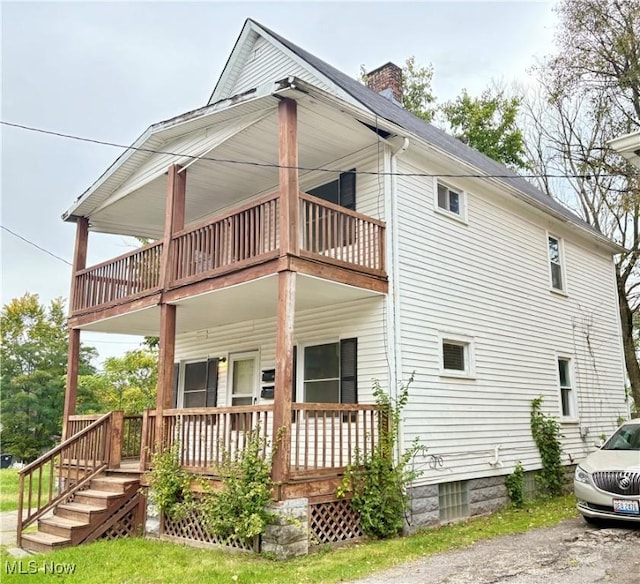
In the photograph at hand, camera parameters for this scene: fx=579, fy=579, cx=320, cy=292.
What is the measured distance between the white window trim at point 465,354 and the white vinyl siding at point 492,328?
0.26 feet

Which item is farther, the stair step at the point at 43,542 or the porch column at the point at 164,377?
the porch column at the point at 164,377

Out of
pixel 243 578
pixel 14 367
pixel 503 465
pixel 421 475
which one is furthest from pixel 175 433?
pixel 14 367

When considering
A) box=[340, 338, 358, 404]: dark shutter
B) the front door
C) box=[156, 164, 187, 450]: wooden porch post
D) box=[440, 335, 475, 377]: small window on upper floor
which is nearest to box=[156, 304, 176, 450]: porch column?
box=[156, 164, 187, 450]: wooden porch post

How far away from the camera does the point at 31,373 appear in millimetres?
28328

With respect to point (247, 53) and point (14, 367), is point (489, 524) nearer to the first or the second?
point (247, 53)

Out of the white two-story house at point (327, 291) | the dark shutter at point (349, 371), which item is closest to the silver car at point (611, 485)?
the white two-story house at point (327, 291)

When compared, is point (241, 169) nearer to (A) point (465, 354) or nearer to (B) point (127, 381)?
(A) point (465, 354)

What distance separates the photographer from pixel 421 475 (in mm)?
9258

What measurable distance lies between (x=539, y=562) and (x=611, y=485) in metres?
2.25

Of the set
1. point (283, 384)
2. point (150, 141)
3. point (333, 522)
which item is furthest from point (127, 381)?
point (283, 384)

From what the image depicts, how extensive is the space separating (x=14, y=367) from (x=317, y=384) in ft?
78.2

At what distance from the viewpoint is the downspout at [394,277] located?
914cm

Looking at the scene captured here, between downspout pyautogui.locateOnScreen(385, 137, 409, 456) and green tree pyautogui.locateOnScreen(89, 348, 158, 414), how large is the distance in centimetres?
1726

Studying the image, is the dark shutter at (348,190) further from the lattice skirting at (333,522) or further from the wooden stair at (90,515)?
the wooden stair at (90,515)
